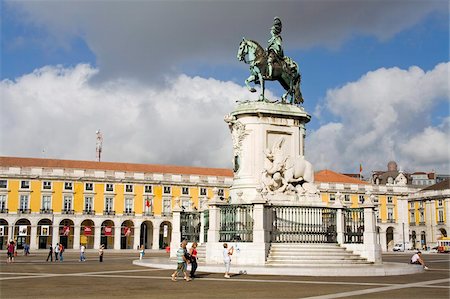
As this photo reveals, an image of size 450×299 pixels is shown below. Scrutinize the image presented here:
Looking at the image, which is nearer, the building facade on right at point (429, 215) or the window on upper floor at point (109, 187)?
the window on upper floor at point (109, 187)

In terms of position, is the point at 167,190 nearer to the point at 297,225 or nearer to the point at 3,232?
the point at 3,232

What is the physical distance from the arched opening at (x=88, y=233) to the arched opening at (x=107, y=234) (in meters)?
1.36

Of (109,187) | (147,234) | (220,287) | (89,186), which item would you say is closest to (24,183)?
(89,186)

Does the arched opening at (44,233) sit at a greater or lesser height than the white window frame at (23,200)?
lesser

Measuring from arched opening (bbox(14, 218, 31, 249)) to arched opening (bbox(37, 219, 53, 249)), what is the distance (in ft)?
4.56

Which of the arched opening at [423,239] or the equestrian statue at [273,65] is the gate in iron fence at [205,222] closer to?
the equestrian statue at [273,65]

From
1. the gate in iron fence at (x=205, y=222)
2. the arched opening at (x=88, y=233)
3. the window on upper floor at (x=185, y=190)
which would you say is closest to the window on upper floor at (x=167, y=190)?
the window on upper floor at (x=185, y=190)

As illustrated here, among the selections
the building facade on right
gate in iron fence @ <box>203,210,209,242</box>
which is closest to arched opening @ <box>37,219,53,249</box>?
the building facade on right

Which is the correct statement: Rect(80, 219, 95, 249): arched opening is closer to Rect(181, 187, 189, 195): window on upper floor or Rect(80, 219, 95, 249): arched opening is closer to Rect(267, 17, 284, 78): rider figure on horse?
Rect(181, 187, 189, 195): window on upper floor

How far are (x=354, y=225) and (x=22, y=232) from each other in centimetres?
5953

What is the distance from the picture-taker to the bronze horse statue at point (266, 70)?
88.1 feet

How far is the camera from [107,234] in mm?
81250

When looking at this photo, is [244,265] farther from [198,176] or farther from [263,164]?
[198,176]

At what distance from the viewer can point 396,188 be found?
319 ft
